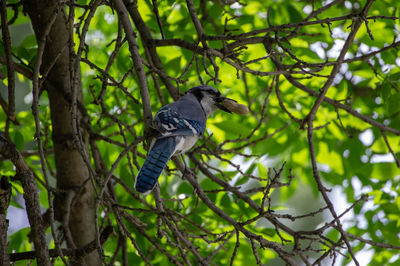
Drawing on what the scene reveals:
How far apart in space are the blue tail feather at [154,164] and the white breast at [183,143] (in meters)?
0.06

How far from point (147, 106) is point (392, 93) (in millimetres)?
1355

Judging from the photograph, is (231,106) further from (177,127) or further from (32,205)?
(32,205)

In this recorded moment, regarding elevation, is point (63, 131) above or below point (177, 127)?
above

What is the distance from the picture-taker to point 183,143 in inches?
90.7

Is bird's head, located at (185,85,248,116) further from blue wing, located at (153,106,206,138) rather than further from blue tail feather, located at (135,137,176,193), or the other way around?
blue tail feather, located at (135,137,176,193)

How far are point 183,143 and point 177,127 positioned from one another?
8cm

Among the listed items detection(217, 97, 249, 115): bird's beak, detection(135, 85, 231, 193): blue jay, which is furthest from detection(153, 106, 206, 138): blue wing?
detection(217, 97, 249, 115): bird's beak

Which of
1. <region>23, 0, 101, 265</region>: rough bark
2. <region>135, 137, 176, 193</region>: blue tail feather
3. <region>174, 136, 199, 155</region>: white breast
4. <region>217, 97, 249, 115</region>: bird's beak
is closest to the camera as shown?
<region>135, 137, 176, 193</region>: blue tail feather

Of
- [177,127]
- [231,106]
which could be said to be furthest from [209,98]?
[177,127]

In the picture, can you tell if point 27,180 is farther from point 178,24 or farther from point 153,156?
point 178,24

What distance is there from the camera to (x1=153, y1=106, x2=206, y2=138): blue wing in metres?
2.08

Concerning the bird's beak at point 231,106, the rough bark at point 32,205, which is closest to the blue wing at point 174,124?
the bird's beak at point 231,106

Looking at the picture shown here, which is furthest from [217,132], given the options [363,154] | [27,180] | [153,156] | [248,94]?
[27,180]

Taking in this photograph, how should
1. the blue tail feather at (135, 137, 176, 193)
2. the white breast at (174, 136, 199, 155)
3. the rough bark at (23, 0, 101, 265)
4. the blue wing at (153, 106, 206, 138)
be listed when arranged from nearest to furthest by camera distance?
the blue tail feather at (135, 137, 176, 193) < the blue wing at (153, 106, 206, 138) < the white breast at (174, 136, 199, 155) < the rough bark at (23, 0, 101, 265)
